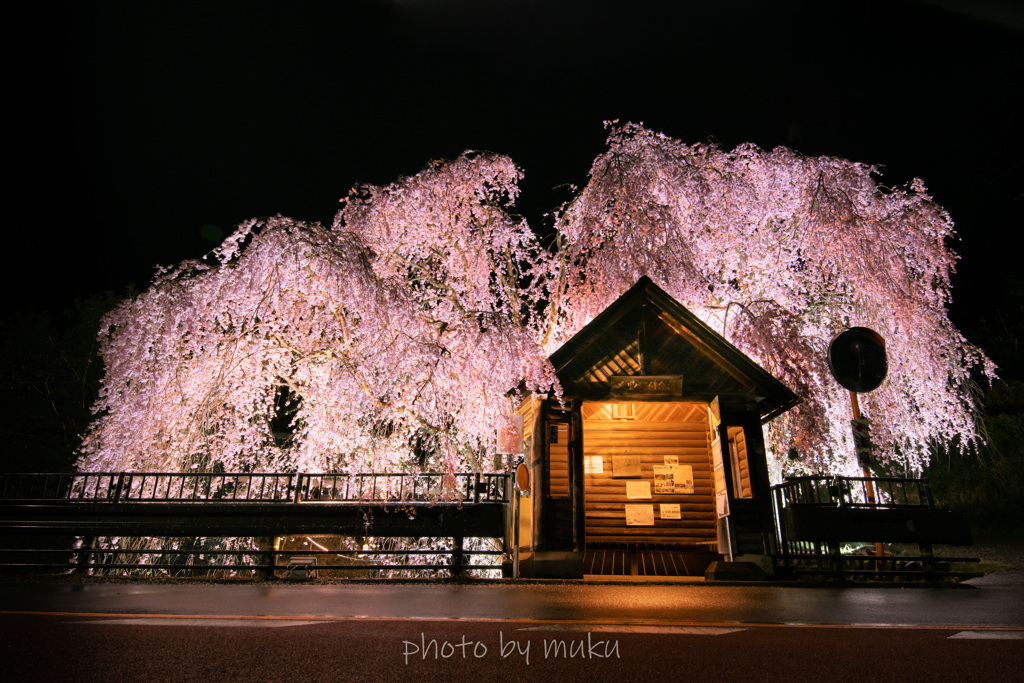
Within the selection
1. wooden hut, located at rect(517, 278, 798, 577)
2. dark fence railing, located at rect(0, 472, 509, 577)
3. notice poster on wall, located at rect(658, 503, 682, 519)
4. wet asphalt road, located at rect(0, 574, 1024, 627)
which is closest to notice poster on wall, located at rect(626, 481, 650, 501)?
notice poster on wall, located at rect(658, 503, 682, 519)

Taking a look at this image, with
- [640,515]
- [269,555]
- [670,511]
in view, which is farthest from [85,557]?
[670,511]

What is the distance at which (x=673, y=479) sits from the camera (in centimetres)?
1413

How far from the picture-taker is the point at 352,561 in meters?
13.0

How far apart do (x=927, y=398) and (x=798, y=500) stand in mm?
5407

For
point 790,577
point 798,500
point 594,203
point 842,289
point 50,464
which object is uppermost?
point 594,203

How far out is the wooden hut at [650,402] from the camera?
1124cm

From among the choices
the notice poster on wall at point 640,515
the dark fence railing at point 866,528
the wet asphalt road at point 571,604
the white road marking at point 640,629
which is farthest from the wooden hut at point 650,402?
the white road marking at point 640,629

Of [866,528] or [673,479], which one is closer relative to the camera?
[866,528]

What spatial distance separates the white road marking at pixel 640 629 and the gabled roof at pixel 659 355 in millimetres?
7141

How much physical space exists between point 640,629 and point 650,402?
8.41 meters

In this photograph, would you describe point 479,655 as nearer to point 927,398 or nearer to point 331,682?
point 331,682

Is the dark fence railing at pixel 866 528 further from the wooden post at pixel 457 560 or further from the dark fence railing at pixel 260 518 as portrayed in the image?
the wooden post at pixel 457 560

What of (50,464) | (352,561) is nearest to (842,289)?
(352,561)

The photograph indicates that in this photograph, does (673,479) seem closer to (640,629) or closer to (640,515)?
(640,515)
